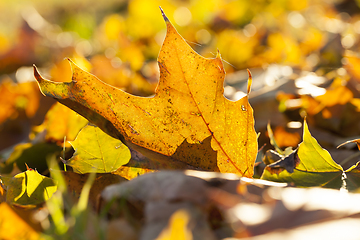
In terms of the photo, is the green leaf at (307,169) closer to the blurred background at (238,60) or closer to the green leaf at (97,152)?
the blurred background at (238,60)

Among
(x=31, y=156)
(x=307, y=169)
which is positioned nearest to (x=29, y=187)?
(x=31, y=156)

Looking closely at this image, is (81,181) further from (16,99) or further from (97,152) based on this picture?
(16,99)

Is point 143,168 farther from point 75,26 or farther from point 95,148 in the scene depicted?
point 75,26

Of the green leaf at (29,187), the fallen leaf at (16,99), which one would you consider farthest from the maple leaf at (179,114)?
the fallen leaf at (16,99)

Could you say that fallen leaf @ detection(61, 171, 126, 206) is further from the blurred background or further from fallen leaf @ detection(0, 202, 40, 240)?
the blurred background

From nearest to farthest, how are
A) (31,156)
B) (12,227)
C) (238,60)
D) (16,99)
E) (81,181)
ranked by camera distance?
(12,227), (81,181), (31,156), (16,99), (238,60)

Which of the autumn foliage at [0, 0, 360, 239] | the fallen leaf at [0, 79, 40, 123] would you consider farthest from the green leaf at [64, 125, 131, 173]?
the fallen leaf at [0, 79, 40, 123]
